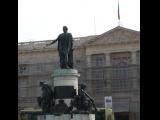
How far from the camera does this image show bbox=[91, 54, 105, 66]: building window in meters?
A: 84.4

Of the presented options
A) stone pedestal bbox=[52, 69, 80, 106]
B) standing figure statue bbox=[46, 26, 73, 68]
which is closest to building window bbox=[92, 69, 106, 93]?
standing figure statue bbox=[46, 26, 73, 68]

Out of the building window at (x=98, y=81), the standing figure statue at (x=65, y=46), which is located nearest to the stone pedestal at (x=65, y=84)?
the standing figure statue at (x=65, y=46)

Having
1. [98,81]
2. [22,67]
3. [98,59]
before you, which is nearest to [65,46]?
[98,81]

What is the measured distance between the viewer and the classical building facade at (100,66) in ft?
268

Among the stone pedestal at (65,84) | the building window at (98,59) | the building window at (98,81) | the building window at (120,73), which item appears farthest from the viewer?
the building window at (98,59)

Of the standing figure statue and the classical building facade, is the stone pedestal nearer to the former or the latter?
the standing figure statue

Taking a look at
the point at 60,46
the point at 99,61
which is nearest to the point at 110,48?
the point at 99,61

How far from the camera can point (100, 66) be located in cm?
8412

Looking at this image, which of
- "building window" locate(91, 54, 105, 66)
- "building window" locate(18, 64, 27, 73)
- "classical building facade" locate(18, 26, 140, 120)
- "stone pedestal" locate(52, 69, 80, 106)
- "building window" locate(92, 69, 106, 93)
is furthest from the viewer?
"building window" locate(18, 64, 27, 73)

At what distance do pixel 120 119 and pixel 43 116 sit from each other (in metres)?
56.4

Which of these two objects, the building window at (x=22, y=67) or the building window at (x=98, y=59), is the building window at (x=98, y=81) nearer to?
the building window at (x=98, y=59)

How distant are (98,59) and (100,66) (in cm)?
193
